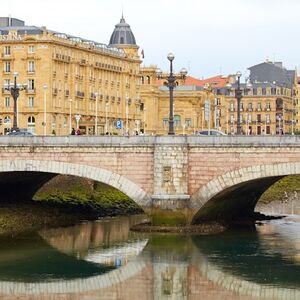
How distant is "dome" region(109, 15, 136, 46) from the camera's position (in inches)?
6058

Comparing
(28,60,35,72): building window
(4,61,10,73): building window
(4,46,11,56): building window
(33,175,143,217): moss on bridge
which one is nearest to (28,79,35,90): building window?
(28,60,35,72): building window

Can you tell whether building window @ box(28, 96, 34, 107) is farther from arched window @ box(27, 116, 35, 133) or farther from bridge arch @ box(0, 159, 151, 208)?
bridge arch @ box(0, 159, 151, 208)

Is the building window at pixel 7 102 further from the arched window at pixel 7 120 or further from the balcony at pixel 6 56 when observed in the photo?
the balcony at pixel 6 56

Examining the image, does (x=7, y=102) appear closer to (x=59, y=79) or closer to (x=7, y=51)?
(x=7, y=51)

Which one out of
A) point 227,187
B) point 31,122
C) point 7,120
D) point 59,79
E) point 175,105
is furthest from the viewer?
point 175,105

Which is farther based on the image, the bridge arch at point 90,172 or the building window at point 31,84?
the building window at point 31,84

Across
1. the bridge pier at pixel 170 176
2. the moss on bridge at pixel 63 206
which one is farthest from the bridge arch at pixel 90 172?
the moss on bridge at pixel 63 206

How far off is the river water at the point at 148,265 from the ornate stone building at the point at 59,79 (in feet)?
158

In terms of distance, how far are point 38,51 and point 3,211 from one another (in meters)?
50.0

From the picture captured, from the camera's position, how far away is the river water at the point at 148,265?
173 feet

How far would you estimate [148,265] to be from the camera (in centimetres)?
5903

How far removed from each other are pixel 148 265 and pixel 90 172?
12.1 meters

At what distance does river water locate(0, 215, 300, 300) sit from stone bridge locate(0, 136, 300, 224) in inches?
90.3

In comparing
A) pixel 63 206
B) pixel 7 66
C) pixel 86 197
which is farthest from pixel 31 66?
pixel 63 206
